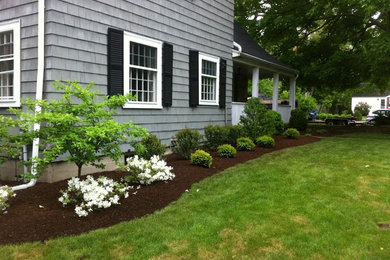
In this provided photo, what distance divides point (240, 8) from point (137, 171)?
644 inches

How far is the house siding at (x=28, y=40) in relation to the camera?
5.39m

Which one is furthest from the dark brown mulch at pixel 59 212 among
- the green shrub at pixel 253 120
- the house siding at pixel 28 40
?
the green shrub at pixel 253 120

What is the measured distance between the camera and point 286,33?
1839cm

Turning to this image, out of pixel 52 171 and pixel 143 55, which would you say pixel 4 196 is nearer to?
pixel 52 171

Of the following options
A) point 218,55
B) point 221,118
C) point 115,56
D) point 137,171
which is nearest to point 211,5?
point 218,55

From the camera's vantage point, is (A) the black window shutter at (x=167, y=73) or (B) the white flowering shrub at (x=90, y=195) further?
(A) the black window shutter at (x=167, y=73)

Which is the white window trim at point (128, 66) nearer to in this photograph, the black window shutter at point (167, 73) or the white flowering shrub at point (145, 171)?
the black window shutter at point (167, 73)

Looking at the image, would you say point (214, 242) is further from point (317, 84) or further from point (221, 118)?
point (317, 84)

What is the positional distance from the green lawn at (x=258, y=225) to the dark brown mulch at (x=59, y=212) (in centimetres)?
19

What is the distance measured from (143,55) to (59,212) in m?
4.11

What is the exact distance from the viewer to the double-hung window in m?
9.16

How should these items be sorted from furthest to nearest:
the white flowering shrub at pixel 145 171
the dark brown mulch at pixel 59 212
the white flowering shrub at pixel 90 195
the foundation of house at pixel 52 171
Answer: the foundation of house at pixel 52 171 → the white flowering shrub at pixel 145 171 → the white flowering shrub at pixel 90 195 → the dark brown mulch at pixel 59 212

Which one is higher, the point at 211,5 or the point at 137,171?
the point at 211,5

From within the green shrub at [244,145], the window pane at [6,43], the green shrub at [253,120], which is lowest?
the green shrub at [244,145]
